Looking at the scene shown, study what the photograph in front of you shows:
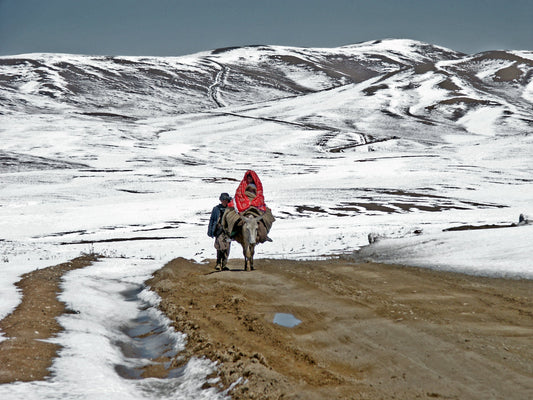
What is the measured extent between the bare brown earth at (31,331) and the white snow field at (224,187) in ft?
0.80

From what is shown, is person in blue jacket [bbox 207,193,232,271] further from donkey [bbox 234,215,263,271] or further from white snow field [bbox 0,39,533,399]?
white snow field [bbox 0,39,533,399]

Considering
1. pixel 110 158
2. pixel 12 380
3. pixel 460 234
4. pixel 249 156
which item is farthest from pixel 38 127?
pixel 12 380

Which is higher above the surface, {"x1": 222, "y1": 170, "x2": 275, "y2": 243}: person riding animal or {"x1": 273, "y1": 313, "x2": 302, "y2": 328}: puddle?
{"x1": 222, "y1": 170, "x2": 275, "y2": 243}: person riding animal

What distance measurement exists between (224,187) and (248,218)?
51086 millimetres

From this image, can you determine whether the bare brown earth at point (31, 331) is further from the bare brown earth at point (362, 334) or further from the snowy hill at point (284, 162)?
the snowy hill at point (284, 162)

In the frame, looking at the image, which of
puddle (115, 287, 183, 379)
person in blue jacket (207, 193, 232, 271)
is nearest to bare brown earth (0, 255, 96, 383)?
puddle (115, 287, 183, 379)

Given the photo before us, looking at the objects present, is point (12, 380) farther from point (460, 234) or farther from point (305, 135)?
point (305, 135)

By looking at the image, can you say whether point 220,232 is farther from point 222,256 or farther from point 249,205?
point 249,205

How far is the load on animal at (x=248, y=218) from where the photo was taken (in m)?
16.5

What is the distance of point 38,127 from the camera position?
130750 millimetres

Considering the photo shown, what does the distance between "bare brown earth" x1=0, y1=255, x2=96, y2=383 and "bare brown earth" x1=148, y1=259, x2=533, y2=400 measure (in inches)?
68.6

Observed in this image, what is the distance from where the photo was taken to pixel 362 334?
843 centimetres

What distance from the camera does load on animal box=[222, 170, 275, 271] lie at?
16.5m

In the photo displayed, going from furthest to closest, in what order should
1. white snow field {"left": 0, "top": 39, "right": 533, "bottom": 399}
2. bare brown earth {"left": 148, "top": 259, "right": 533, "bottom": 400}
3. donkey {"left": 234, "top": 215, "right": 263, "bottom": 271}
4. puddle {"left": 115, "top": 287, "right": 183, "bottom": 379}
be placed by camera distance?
donkey {"left": 234, "top": 215, "right": 263, "bottom": 271}
white snow field {"left": 0, "top": 39, "right": 533, "bottom": 399}
puddle {"left": 115, "top": 287, "right": 183, "bottom": 379}
bare brown earth {"left": 148, "top": 259, "right": 533, "bottom": 400}
